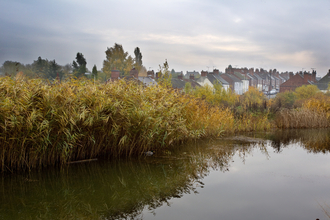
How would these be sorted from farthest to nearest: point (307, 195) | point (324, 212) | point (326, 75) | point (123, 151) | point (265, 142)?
point (326, 75), point (265, 142), point (123, 151), point (307, 195), point (324, 212)

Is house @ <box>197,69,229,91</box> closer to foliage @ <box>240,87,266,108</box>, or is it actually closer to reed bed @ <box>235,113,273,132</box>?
foliage @ <box>240,87,266,108</box>

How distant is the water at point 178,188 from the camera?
14.3ft

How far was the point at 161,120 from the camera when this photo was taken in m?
7.71

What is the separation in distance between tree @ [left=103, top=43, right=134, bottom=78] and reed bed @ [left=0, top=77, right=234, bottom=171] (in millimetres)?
53800

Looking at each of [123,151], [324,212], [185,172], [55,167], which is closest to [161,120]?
[123,151]

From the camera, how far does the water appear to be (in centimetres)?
437

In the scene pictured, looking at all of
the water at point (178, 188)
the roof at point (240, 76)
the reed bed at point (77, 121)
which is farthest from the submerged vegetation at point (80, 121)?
the roof at point (240, 76)

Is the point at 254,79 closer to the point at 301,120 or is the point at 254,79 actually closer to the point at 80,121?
the point at 301,120

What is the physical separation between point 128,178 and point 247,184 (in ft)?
8.14

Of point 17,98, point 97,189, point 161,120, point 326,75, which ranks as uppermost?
point 326,75

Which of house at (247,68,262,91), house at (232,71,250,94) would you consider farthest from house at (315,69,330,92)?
house at (247,68,262,91)

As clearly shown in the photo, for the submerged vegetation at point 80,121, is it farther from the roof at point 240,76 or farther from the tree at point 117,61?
the roof at point 240,76

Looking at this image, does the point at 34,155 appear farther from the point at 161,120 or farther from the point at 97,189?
the point at 161,120

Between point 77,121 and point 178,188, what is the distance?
2908 mm
